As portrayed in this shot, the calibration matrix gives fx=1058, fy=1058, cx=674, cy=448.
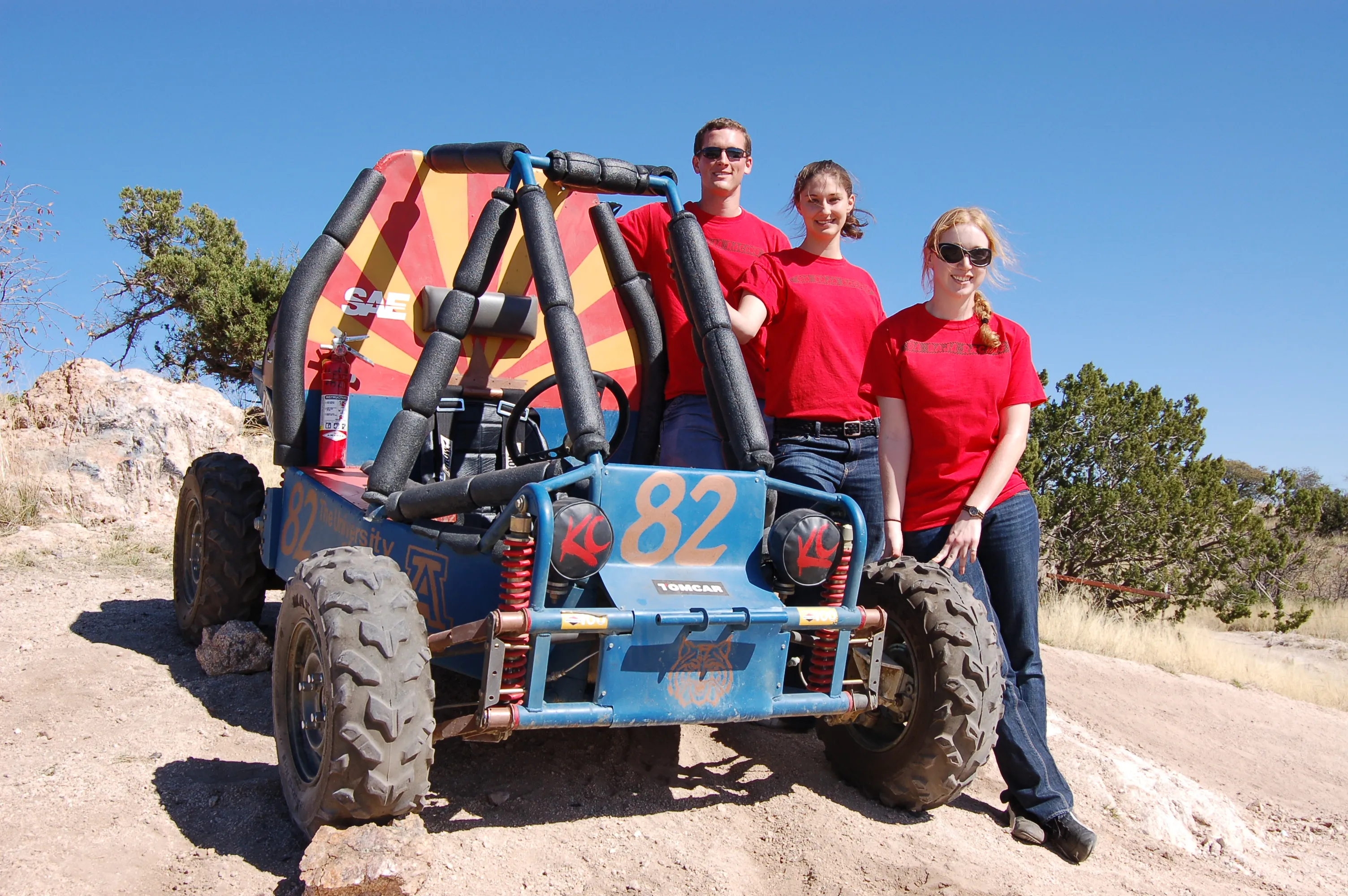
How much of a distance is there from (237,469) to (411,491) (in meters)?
2.38

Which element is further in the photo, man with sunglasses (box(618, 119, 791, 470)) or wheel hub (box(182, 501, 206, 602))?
wheel hub (box(182, 501, 206, 602))

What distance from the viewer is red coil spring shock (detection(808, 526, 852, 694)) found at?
352 cm

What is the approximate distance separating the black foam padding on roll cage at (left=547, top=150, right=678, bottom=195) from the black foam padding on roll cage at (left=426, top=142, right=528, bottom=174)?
0.56ft

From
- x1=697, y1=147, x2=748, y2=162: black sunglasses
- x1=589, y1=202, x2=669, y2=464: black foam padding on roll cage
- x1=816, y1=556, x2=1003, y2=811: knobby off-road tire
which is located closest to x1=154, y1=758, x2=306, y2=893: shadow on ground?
x1=816, y1=556, x2=1003, y2=811: knobby off-road tire

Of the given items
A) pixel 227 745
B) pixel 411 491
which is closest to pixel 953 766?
pixel 411 491

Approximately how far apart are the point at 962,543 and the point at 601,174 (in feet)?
7.08

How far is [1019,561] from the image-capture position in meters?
4.16

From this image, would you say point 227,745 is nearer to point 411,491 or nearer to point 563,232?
point 411,491

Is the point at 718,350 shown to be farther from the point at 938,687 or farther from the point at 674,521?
the point at 938,687

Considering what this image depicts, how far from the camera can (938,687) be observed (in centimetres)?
369

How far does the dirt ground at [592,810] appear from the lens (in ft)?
10.7

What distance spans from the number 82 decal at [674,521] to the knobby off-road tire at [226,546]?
10.1 ft

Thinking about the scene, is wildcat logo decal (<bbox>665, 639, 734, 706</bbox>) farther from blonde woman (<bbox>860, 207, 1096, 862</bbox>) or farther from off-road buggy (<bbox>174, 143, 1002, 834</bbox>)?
blonde woman (<bbox>860, 207, 1096, 862</bbox>)

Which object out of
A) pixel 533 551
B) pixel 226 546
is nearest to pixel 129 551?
pixel 226 546
